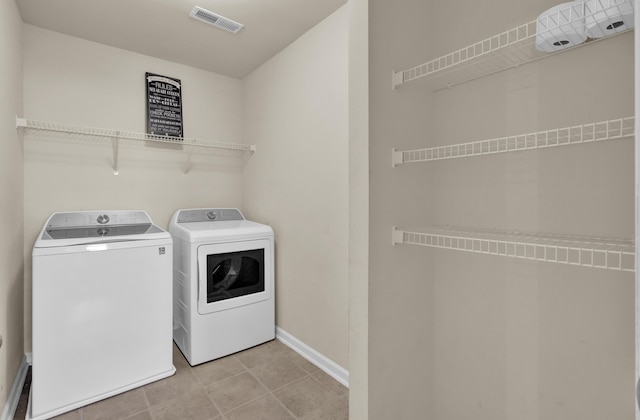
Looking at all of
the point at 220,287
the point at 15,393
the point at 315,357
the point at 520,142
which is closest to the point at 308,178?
the point at 220,287

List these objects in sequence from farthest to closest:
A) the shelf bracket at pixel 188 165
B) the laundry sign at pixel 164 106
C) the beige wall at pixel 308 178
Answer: the shelf bracket at pixel 188 165, the laundry sign at pixel 164 106, the beige wall at pixel 308 178

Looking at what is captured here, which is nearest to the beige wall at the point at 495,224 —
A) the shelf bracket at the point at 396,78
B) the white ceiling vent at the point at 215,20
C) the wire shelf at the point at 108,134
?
the shelf bracket at the point at 396,78

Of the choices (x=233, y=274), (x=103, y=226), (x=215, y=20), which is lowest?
(x=233, y=274)

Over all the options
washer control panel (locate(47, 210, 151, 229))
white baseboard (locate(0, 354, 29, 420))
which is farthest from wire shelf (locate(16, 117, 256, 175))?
white baseboard (locate(0, 354, 29, 420))

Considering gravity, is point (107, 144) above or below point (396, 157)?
above

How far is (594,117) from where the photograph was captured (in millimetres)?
1064

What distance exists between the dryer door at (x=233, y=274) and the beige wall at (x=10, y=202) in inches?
40.0

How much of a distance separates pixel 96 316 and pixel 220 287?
0.78 meters

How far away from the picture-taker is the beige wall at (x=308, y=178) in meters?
2.14

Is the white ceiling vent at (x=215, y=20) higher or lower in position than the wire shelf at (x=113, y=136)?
higher

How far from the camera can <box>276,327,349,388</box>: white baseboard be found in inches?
83.8

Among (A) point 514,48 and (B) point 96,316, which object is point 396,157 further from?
(B) point 96,316

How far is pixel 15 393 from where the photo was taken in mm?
1868

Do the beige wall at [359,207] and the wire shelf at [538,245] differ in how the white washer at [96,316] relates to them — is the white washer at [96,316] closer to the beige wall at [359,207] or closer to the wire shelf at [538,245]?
the beige wall at [359,207]
